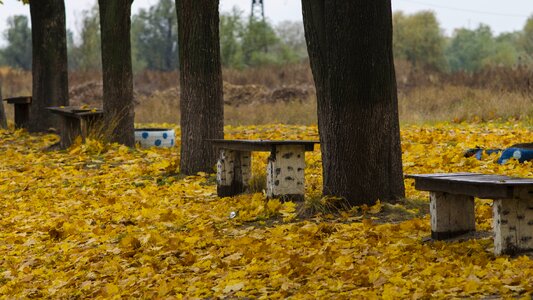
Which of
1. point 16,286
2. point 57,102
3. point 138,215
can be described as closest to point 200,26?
point 138,215

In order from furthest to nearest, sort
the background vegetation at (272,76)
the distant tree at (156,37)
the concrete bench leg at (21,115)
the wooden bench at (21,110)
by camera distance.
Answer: the distant tree at (156,37), the background vegetation at (272,76), the concrete bench leg at (21,115), the wooden bench at (21,110)

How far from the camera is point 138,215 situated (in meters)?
9.66

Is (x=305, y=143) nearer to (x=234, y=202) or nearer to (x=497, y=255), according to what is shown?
(x=234, y=202)

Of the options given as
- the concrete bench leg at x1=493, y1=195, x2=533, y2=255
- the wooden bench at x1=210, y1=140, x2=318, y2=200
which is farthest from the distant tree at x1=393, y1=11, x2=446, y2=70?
the concrete bench leg at x1=493, y1=195, x2=533, y2=255

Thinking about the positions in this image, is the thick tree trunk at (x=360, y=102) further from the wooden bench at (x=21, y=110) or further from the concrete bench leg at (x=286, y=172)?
the wooden bench at (x=21, y=110)

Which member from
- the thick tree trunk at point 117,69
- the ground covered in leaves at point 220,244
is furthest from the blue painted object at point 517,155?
the thick tree trunk at point 117,69

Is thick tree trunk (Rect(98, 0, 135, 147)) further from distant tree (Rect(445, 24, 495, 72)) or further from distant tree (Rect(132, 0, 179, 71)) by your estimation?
distant tree (Rect(445, 24, 495, 72))

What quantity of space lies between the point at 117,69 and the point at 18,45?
59.8 m

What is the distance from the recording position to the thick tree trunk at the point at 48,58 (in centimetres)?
1828

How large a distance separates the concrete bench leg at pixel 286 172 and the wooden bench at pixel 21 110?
1161 cm

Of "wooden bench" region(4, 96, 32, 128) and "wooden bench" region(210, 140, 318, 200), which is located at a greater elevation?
"wooden bench" region(4, 96, 32, 128)

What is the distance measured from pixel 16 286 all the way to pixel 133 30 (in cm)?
6961

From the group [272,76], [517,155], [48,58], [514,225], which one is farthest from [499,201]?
[272,76]

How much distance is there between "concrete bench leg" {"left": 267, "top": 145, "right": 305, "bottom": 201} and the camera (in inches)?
359
